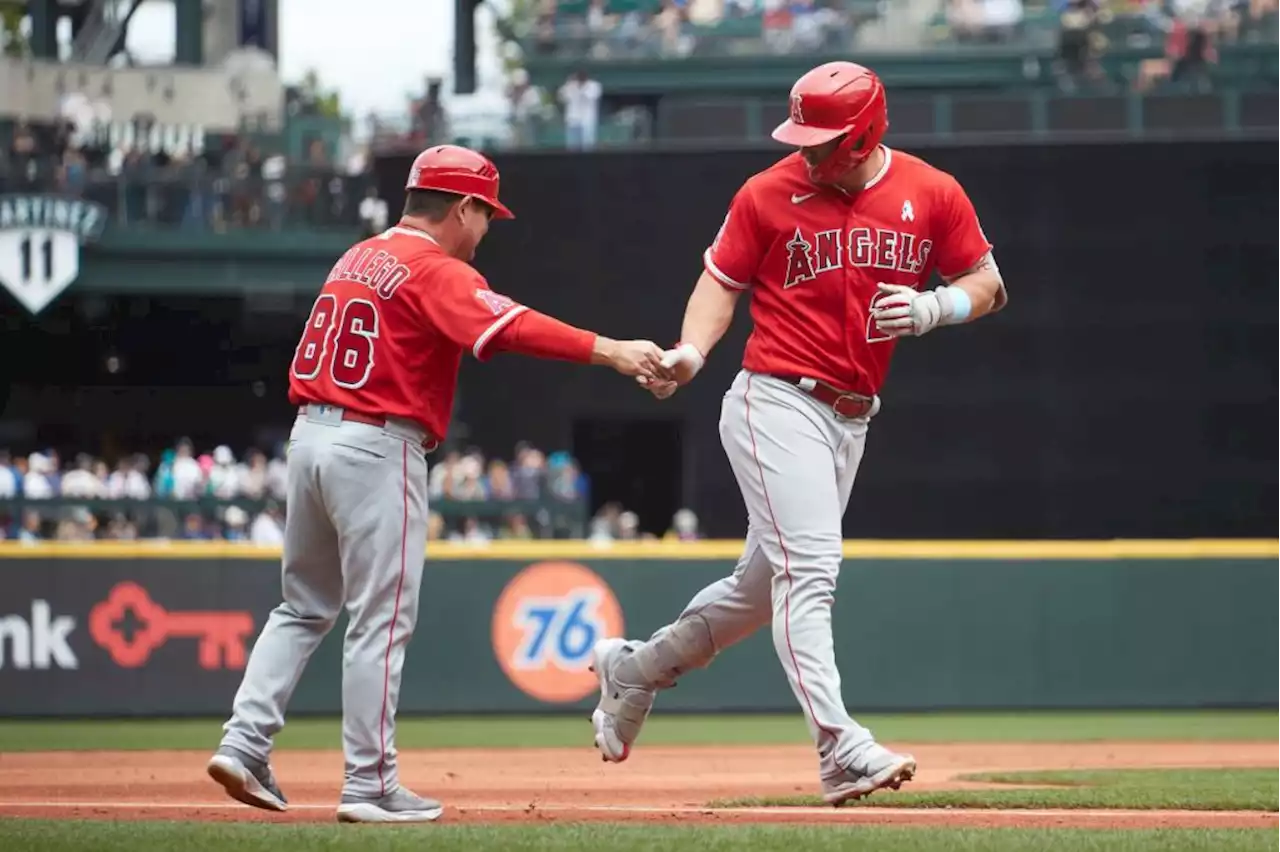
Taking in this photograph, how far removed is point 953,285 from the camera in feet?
20.0

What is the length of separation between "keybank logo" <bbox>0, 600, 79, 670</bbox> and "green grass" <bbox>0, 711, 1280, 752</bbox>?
39 cm

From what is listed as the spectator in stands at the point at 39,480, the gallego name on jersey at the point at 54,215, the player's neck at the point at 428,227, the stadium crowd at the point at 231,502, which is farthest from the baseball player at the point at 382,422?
the gallego name on jersey at the point at 54,215

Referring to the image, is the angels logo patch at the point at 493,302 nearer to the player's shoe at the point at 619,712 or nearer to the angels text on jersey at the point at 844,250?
the angels text on jersey at the point at 844,250

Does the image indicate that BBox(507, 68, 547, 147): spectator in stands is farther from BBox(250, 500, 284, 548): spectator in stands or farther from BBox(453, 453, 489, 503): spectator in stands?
BBox(250, 500, 284, 548): spectator in stands

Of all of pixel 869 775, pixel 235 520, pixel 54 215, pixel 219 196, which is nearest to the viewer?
pixel 869 775

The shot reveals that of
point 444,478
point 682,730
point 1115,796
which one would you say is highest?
point 1115,796

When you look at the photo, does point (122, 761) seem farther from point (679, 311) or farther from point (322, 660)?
point (679, 311)

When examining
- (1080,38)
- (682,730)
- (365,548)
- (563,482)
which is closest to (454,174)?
(365,548)

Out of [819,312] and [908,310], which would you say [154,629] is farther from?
[908,310]

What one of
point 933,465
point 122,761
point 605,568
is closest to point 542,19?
point 933,465

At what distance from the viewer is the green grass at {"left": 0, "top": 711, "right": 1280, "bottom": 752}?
37.7ft

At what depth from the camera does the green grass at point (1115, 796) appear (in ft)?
20.5

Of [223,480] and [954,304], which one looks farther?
[223,480]

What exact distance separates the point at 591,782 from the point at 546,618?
5015mm
